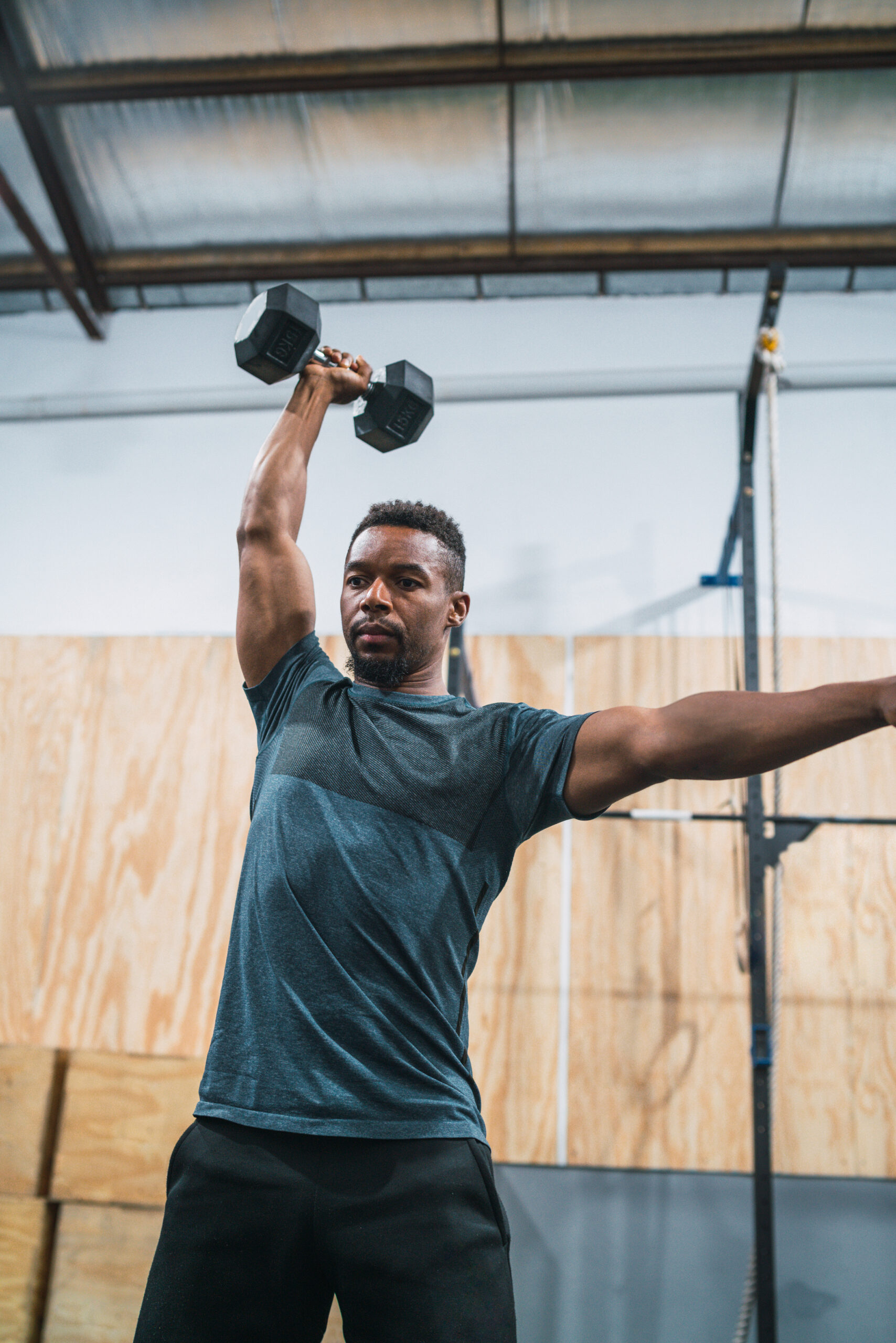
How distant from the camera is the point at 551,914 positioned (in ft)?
9.97

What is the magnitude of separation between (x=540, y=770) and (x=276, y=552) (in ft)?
1.75

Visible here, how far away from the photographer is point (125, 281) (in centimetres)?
401

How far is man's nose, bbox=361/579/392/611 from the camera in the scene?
144 centimetres

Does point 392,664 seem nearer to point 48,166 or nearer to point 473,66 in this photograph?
point 473,66

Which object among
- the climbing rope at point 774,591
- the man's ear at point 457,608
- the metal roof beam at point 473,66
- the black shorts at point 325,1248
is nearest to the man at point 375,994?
the black shorts at point 325,1248

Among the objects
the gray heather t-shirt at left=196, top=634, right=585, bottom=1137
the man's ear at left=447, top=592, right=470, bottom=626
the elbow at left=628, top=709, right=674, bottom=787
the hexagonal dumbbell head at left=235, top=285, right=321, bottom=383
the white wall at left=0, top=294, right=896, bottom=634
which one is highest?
the white wall at left=0, top=294, right=896, bottom=634

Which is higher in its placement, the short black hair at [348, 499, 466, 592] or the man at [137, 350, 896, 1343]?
the short black hair at [348, 499, 466, 592]

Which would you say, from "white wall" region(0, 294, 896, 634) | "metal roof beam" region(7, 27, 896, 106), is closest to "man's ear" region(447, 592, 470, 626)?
"white wall" region(0, 294, 896, 634)

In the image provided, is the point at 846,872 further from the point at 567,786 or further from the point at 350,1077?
the point at 350,1077

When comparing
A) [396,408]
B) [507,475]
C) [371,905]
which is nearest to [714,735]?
[371,905]

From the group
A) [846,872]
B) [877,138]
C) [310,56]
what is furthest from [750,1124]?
[310,56]

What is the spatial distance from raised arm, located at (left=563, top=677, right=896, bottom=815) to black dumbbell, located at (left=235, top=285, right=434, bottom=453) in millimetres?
857

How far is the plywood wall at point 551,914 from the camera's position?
283 centimetres

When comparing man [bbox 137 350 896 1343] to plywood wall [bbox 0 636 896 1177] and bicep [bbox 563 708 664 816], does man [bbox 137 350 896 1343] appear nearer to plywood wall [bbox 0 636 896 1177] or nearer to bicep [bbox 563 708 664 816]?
bicep [bbox 563 708 664 816]
